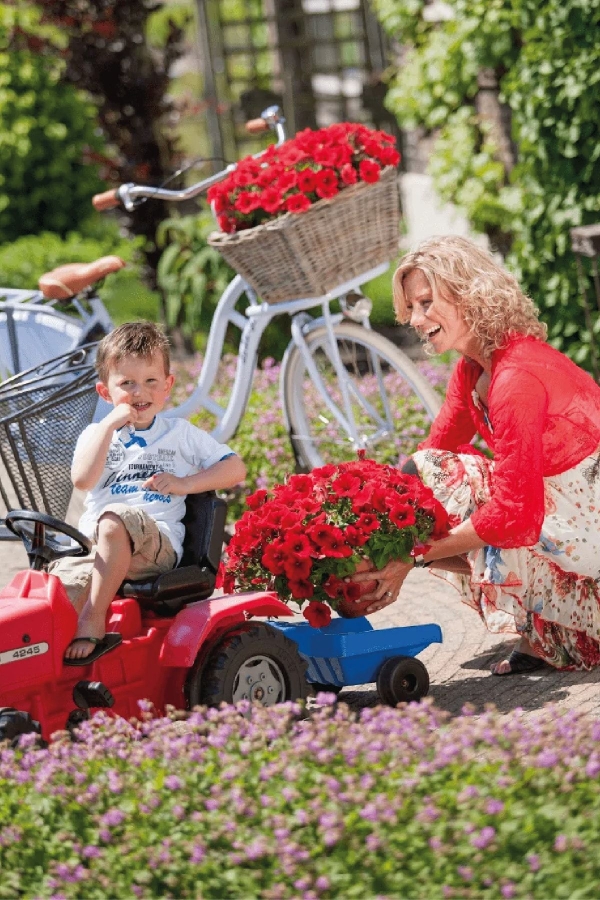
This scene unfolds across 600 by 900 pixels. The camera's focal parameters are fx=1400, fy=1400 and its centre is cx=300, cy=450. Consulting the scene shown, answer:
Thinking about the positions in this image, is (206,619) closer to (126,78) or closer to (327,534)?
(327,534)

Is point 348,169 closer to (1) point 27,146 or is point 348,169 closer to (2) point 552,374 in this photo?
(2) point 552,374

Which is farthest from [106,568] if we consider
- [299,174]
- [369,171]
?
[369,171]

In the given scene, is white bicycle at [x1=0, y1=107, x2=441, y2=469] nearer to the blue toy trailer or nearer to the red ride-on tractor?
the blue toy trailer

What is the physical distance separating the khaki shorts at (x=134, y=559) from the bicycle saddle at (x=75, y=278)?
7.26 ft

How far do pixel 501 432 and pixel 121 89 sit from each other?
24.4ft

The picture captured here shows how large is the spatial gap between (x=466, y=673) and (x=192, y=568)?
106 cm

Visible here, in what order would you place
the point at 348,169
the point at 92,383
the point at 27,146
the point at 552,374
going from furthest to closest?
the point at 27,146
the point at 348,169
the point at 92,383
the point at 552,374

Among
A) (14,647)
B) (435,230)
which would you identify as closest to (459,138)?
(435,230)

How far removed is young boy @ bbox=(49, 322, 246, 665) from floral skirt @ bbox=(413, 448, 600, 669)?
792mm

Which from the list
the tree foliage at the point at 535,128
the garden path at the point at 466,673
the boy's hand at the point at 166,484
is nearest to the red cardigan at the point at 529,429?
the garden path at the point at 466,673

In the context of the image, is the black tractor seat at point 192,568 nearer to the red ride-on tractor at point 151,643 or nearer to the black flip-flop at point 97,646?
the red ride-on tractor at point 151,643

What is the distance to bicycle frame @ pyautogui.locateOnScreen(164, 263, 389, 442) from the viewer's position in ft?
18.9

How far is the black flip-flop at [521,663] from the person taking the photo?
14.3ft

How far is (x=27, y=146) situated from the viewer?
1231 cm
